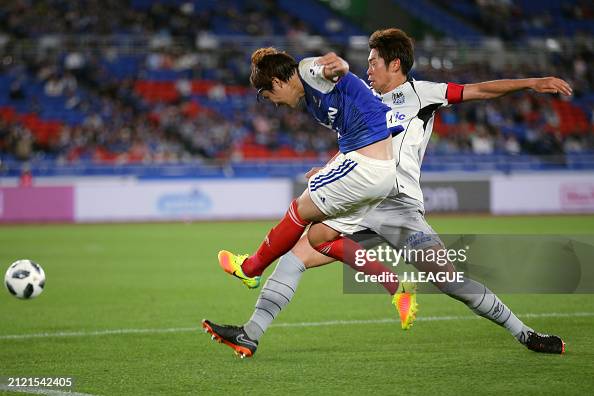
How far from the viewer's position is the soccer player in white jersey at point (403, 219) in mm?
6180

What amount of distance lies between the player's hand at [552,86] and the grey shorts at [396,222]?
1.17m

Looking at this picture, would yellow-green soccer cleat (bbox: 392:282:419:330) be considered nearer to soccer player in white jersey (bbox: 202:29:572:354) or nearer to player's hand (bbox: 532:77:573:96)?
soccer player in white jersey (bbox: 202:29:572:354)

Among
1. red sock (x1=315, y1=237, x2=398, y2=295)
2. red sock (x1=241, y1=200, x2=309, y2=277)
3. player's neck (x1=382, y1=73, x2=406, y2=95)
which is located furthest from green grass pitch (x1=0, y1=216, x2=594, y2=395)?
player's neck (x1=382, y1=73, x2=406, y2=95)

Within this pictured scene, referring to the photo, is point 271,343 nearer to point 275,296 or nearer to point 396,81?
point 275,296

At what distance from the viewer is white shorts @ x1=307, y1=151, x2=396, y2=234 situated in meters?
5.67

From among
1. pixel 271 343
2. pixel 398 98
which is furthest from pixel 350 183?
pixel 271 343

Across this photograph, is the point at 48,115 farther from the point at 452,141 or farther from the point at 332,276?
the point at 332,276

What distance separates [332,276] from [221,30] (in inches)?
885

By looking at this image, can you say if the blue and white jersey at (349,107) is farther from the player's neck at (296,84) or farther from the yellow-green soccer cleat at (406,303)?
the yellow-green soccer cleat at (406,303)

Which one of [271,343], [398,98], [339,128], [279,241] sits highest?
[398,98]

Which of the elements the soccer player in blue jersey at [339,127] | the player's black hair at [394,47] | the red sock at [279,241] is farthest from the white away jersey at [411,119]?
the red sock at [279,241]

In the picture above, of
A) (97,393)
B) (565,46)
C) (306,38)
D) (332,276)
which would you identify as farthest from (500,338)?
(565,46)

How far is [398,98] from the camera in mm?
6434

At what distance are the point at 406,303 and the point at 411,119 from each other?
1.32 metres
